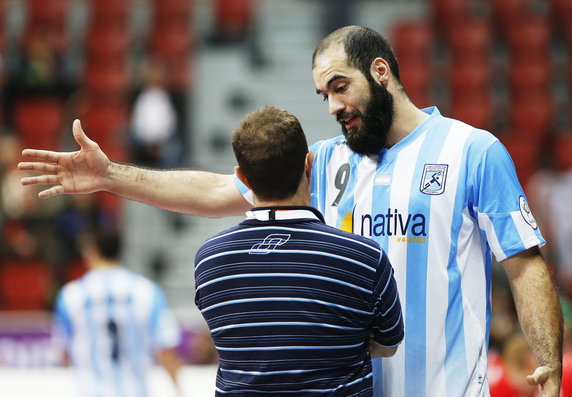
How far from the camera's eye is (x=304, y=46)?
13758mm

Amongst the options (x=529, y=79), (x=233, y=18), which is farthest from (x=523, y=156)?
(x=233, y=18)

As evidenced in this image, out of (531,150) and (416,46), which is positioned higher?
(416,46)

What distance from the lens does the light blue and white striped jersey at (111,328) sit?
578cm

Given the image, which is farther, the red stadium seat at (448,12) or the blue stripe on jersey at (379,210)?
the red stadium seat at (448,12)

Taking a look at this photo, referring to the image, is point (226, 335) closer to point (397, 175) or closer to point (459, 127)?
point (397, 175)

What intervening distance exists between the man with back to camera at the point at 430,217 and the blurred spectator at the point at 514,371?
96.6 inches

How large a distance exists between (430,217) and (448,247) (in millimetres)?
110

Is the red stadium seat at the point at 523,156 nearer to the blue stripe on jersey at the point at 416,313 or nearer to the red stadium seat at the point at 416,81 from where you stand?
the red stadium seat at the point at 416,81

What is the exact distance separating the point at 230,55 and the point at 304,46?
3.82 ft

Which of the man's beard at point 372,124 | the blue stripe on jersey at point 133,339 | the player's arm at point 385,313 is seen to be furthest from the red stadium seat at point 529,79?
the player's arm at point 385,313

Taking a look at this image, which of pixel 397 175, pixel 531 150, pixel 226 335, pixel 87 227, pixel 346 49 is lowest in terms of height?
pixel 226 335

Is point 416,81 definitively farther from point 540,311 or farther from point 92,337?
point 540,311

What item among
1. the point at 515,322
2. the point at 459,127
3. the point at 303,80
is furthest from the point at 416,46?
the point at 459,127

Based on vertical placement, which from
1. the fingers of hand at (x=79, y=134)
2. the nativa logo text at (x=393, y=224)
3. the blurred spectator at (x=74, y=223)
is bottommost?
the nativa logo text at (x=393, y=224)
